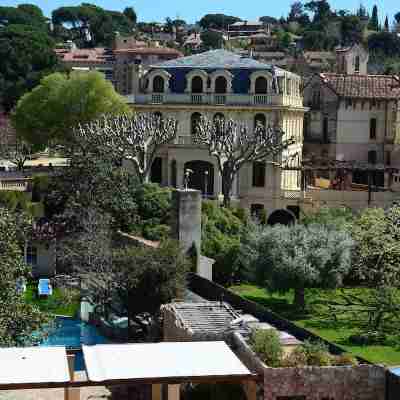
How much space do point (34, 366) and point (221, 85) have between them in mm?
36419

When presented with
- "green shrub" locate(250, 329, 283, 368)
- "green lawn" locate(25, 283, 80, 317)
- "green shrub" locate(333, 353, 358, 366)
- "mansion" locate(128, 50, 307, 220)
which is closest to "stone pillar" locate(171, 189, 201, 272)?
"green lawn" locate(25, 283, 80, 317)

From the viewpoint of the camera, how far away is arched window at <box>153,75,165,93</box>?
55906 mm

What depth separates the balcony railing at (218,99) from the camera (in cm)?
5450

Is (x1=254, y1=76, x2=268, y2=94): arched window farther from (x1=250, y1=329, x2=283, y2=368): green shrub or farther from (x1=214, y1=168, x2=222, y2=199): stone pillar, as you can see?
(x1=250, y1=329, x2=283, y2=368): green shrub

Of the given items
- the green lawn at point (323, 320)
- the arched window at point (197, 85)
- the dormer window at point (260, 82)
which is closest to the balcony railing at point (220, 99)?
the arched window at point (197, 85)

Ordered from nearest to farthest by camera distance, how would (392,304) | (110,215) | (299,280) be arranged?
(392,304), (299,280), (110,215)

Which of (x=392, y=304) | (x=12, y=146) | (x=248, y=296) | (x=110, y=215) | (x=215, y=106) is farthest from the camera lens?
(x=12, y=146)

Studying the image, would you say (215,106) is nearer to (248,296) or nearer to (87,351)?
(248,296)

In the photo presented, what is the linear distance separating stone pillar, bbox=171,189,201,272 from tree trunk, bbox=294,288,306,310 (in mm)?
4030

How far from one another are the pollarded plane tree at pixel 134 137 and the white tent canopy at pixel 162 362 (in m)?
27.1

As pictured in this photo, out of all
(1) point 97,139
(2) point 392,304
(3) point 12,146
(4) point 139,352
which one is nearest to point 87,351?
(4) point 139,352

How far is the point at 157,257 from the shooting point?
33844 millimetres

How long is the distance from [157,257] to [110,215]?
1017 centimetres

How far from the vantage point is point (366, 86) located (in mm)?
68812
